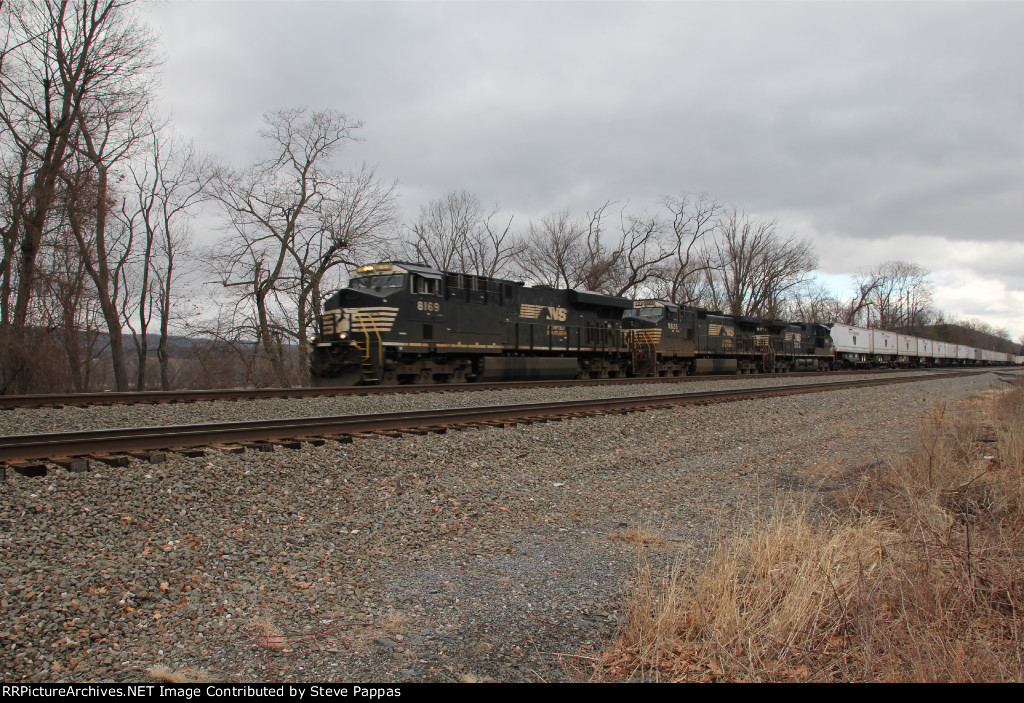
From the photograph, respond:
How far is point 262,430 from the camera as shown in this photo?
693 cm

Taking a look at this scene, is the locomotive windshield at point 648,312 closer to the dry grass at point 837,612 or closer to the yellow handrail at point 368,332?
the yellow handrail at point 368,332

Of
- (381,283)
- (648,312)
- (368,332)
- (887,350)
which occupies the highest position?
(381,283)

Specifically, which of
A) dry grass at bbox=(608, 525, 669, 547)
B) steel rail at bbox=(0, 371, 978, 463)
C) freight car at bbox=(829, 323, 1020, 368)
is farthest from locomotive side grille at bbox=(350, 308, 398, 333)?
freight car at bbox=(829, 323, 1020, 368)

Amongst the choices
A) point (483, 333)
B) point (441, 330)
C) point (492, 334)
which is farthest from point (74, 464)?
point (492, 334)

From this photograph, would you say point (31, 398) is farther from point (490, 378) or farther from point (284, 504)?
point (490, 378)

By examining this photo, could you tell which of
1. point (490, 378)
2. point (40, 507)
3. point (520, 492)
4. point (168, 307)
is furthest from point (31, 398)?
point (168, 307)

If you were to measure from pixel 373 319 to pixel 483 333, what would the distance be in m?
3.71

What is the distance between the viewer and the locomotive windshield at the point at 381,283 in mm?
15711

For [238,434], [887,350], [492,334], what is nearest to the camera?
[238,434]

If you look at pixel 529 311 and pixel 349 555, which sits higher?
pixel 529 311

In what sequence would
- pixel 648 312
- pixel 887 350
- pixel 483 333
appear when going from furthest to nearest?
pixel 887 350 → pixel 648 312 → pixel 483 333

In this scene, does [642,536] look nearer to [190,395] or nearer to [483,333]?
[190,395]

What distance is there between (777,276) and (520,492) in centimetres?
5345

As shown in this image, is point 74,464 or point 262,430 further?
point 262,430
